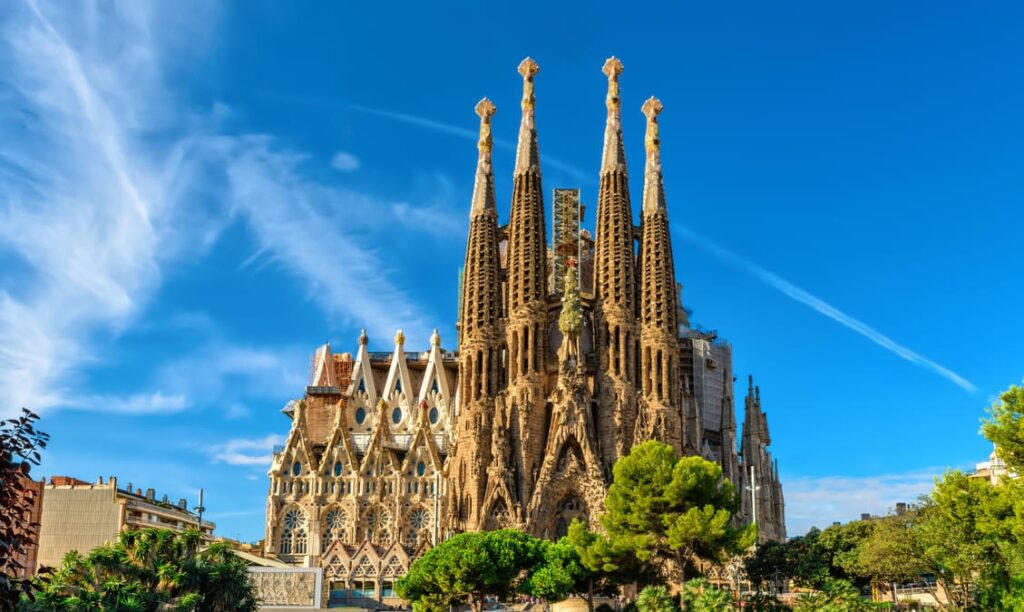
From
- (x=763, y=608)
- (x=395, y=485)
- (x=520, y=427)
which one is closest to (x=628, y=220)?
(x=520, y=427)

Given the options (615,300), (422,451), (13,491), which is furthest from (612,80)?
(13,491)

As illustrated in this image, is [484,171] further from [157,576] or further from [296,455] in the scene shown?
[157,576]

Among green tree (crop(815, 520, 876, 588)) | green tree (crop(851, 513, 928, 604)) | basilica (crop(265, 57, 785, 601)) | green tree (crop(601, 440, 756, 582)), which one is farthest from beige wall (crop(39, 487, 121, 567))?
Result: green tree (crop(851, 513, 928, 604))

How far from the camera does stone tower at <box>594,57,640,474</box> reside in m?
59.3

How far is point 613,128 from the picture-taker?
6688cm

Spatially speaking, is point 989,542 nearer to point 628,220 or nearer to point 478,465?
point 478,465

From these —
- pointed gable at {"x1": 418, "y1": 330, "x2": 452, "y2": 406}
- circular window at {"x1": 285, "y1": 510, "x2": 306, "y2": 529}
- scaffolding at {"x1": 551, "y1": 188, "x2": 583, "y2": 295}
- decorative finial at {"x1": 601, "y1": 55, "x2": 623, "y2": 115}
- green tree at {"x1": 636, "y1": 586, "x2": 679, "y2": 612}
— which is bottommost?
green tree at {"x1": 636, "y1": 586, "x2": 679, "y2": 612}

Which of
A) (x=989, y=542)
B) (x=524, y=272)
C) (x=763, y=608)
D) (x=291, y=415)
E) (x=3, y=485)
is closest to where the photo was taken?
(x=3, y=485)

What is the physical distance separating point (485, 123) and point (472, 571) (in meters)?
38.3

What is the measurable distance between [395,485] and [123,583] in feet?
128

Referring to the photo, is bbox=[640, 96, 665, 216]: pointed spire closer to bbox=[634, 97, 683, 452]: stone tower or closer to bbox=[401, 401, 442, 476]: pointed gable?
bbox=[634, 97, 683, 452]: stone tower

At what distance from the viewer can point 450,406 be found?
72.4 m

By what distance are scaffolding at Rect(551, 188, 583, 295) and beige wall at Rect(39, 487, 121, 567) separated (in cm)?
Result: 3203

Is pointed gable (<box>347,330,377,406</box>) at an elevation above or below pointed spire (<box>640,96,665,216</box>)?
below
